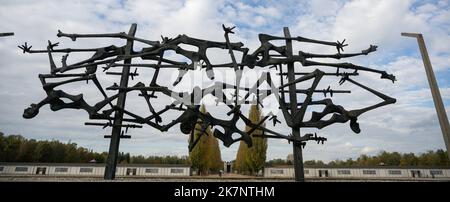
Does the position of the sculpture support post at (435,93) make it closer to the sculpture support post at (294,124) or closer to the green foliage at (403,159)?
the sculpture support post at (294,124)

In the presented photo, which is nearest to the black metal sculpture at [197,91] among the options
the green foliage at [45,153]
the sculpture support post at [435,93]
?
the sculpture support post at [435,93]

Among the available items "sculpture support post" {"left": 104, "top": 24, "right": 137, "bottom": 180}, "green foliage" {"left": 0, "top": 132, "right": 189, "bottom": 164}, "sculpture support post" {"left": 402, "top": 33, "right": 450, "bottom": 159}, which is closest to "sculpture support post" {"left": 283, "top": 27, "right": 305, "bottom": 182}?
"sculpture support post" {"left": 402, "top": 33, "right": 450, "bottom": 159}

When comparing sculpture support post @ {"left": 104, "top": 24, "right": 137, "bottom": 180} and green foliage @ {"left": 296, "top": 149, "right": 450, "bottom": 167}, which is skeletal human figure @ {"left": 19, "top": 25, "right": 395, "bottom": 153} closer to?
sculpture support post @ {"left": 104, "top": 24, "right": 137, "bottom": 180}

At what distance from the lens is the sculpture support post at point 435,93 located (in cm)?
661

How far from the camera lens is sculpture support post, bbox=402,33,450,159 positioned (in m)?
6.61

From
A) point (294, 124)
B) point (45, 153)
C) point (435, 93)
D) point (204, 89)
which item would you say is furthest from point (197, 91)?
point (45, 153)

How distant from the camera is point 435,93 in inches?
272

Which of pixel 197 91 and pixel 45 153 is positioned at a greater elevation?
pixel 45 153

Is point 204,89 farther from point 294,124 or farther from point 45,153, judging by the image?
point 45,153
